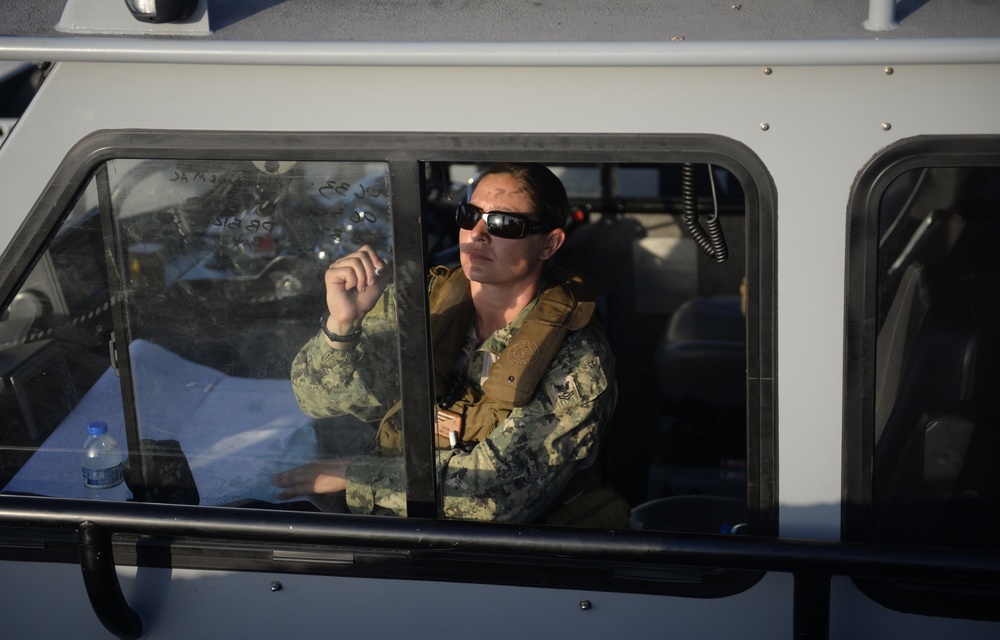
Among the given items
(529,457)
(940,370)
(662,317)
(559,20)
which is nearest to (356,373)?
(529,457)

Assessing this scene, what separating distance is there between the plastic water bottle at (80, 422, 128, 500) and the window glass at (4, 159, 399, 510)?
2cm

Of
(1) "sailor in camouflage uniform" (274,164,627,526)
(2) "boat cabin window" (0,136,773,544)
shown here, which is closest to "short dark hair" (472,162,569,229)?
(1) "sailor in camouflage uniform" (274,164,627,526)

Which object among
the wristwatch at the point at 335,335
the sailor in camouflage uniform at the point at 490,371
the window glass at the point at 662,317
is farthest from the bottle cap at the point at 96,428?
the window glass at the point at 662,317

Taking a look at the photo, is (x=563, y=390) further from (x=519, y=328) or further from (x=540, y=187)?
(x=540, y=187)

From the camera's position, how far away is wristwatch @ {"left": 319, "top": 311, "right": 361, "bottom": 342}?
177 cm

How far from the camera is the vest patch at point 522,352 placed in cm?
209

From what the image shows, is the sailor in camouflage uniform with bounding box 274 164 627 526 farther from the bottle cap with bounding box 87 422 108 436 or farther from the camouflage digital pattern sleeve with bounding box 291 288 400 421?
the bottle cap with bounding box 87 422 108 436

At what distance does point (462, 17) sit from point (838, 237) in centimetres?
70

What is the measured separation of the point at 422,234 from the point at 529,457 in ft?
1.89

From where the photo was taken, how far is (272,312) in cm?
176

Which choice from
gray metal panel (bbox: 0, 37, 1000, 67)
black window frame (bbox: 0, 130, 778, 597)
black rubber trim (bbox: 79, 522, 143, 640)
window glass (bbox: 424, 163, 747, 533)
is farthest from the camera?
window glass (bbox: 424, 163, 747, 533)

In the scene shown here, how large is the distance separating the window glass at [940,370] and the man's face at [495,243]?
85 cm

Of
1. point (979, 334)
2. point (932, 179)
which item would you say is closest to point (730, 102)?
point (932, 179)

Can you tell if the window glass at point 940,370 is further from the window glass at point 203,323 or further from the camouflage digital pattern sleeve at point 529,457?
the window glass at point 203,323
